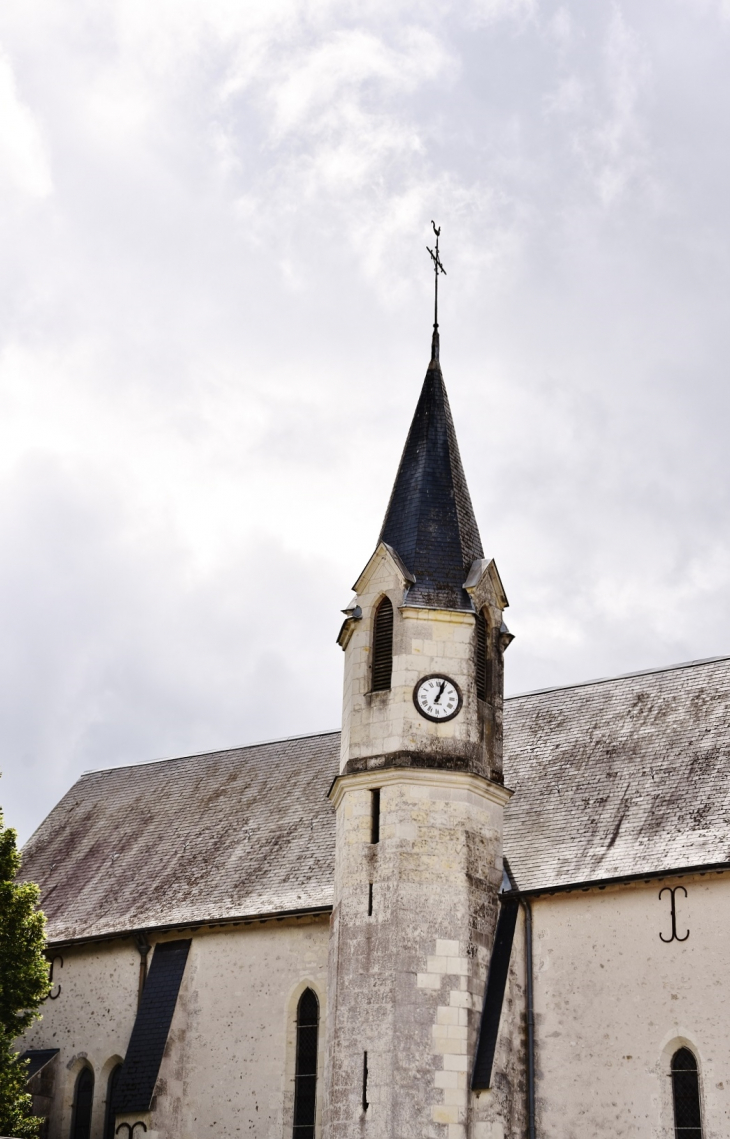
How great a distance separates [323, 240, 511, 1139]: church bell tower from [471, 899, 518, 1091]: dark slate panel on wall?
8.1 inches

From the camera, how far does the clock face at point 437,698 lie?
93.8 feet

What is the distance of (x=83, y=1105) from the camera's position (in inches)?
1297

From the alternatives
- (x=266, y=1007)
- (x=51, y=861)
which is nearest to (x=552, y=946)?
(x=266, y=1007)

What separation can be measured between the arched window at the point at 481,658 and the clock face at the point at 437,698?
2.50ft

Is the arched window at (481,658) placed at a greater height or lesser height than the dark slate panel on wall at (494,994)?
greater

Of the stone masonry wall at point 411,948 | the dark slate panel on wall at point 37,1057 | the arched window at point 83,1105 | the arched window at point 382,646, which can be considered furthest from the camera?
the dark slate panel on wall at point 37,1057

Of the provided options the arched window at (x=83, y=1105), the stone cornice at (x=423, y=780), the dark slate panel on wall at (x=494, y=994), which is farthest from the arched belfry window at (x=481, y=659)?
the arched window at (x=83, y=1105)

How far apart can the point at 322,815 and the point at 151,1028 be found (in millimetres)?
6123

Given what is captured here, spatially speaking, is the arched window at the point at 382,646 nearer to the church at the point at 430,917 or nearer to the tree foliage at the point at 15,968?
the church at the point at 430,917

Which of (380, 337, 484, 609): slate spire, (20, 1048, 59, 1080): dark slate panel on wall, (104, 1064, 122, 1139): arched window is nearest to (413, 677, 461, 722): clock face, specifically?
(380, 337, 484, 609): slate spire

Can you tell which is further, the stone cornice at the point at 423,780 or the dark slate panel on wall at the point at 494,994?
the stone cornice at the point at 423,780

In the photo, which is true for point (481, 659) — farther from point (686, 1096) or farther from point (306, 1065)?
point (686, 1096)

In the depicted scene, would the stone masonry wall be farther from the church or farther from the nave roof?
the nave roof

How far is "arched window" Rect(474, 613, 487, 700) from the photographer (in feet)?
97.0
